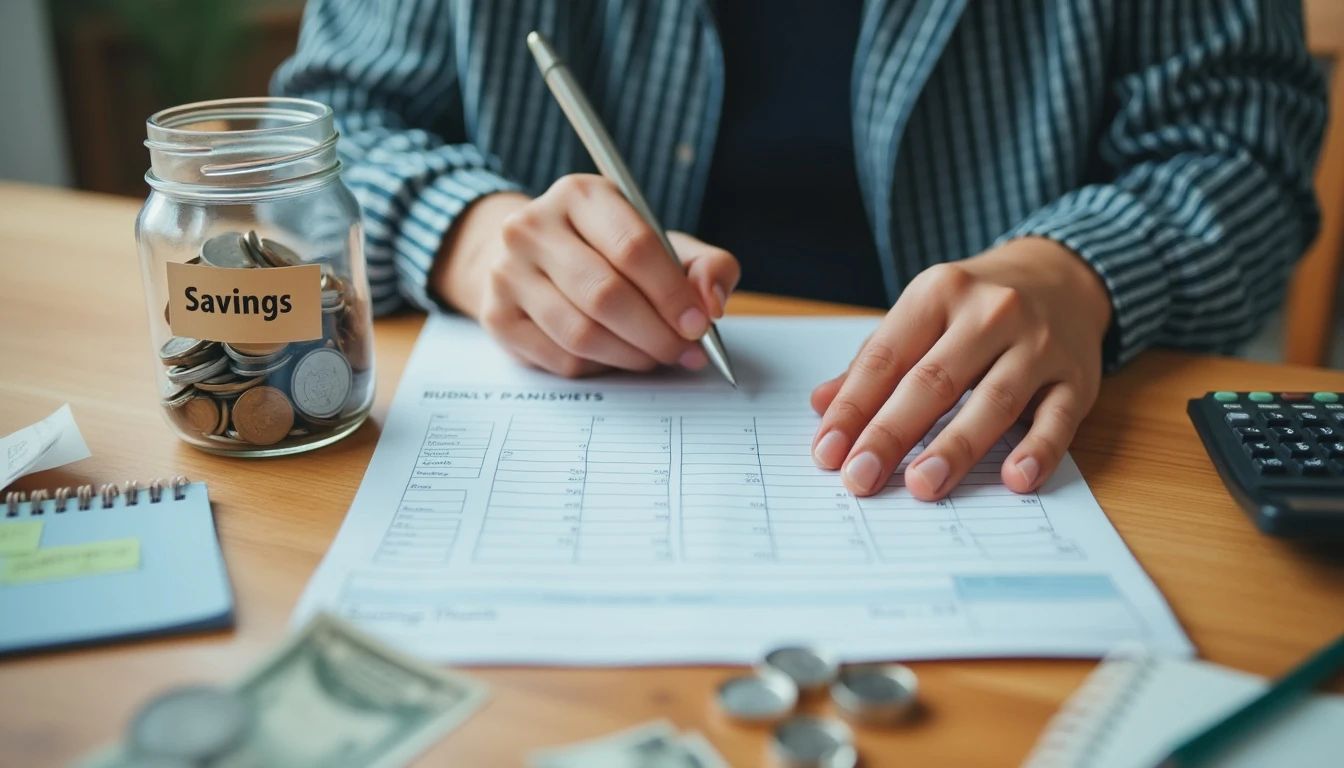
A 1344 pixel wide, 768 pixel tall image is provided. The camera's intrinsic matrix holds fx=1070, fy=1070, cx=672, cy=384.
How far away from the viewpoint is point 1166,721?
379 mm

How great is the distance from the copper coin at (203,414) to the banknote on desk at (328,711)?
197 millimetres

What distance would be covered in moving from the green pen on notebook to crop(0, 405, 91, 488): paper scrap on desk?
549 millimetres

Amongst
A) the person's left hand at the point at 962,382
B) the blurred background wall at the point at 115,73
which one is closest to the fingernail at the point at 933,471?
the person's left hand at the point at 962,382

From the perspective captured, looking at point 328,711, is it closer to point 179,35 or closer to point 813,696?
point 813,696

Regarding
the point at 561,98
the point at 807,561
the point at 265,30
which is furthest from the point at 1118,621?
the point at 265,30

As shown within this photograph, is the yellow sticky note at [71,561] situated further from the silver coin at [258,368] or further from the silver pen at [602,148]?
the silver pen at [602,148]

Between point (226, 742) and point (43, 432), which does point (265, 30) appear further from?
point (226, 742)

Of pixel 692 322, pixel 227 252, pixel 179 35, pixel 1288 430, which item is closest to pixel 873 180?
pixel 692 322

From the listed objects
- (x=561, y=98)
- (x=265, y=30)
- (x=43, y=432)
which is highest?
(x=561, y=98)

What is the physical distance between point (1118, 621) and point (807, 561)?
0.13 meters

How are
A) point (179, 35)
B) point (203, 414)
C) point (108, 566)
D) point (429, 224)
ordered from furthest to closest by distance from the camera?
point (179, 35), point (429, 224), point (203, 414), point (108, 566)

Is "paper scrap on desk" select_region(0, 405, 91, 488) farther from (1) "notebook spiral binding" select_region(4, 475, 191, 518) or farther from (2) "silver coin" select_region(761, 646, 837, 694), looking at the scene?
(2) "silver coin" select_region(761, 646, 837, 694)

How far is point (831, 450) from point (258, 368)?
12.1 inches

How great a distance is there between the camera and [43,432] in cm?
60
